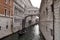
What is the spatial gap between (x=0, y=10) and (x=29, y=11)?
21000 mm

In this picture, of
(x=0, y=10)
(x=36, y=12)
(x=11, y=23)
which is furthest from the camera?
(x=36, y=12)

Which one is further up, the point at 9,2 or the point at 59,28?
the point at 9,2

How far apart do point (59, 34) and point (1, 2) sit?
12.5m

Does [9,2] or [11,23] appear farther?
[11,23]

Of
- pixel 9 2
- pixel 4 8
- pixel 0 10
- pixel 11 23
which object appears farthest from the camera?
pixel 11 23

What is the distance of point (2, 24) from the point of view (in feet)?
58.6

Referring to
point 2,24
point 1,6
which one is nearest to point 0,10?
point 1,6

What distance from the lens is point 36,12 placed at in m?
37.1

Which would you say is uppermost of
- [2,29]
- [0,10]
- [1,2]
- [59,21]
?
[1,2]

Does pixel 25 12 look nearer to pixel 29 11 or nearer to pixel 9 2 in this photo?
pixel 29 11

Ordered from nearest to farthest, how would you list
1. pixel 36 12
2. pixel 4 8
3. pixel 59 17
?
pixel 59 17
pixel 4 8
pixel 36 12

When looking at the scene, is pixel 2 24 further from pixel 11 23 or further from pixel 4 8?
pixel 11 23

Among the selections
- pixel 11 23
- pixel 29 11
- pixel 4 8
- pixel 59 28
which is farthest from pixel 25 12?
pixel 59 28

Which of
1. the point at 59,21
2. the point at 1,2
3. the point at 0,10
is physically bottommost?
the point at 59,21
